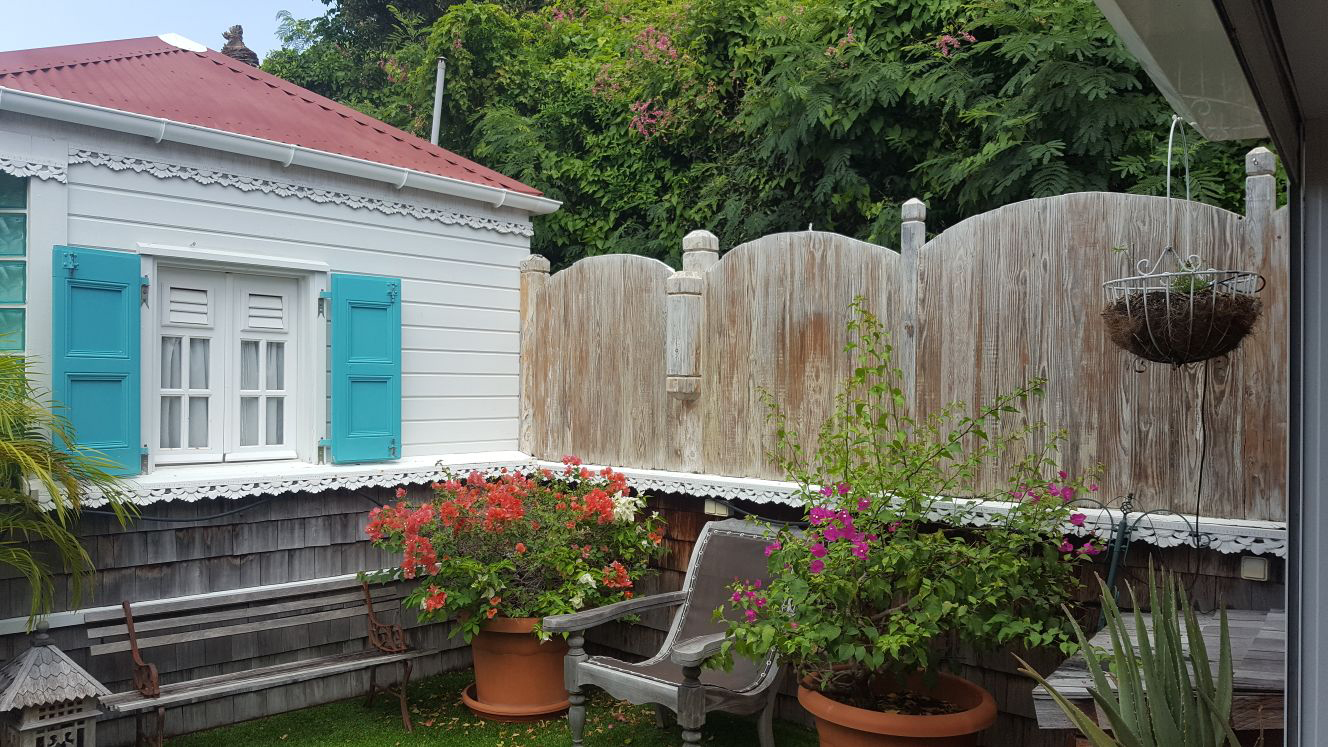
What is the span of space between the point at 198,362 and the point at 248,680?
161cm

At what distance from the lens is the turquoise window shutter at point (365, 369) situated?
16.9 feet

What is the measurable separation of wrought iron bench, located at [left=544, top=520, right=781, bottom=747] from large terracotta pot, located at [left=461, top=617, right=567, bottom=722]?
365 millimetres

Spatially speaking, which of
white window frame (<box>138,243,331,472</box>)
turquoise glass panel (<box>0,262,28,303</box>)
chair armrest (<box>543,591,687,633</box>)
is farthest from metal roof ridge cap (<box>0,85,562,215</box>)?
chair armrest (<box>543,591,687,633</box>)

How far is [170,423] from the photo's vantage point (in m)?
4.69

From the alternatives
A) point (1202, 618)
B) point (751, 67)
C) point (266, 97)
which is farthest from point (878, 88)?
point (1202, 618)

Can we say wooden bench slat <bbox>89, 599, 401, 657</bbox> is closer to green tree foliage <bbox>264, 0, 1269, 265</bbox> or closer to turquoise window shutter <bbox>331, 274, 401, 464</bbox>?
turquoise window shutter <bbox>331, 274, 401, 464</bbox>

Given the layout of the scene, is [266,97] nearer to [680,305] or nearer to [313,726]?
[680,305]

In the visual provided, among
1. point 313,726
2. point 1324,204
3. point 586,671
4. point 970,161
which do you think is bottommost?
point 313,726

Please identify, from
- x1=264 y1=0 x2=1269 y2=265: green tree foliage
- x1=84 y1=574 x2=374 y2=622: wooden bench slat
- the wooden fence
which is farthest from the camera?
x1=264 y1=0 x2=1269 y2=265: green tree foliage

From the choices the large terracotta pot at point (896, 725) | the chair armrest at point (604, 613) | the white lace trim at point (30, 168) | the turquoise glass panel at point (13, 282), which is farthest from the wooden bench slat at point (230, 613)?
the large terracotta pot at point (896, 725)

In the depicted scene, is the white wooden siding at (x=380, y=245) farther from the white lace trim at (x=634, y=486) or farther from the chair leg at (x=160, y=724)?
the chair leg at (x=160, y=724)

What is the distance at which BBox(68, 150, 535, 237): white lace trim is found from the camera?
4.43m

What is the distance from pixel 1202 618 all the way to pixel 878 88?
15.6ft

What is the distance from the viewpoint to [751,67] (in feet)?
27.1
